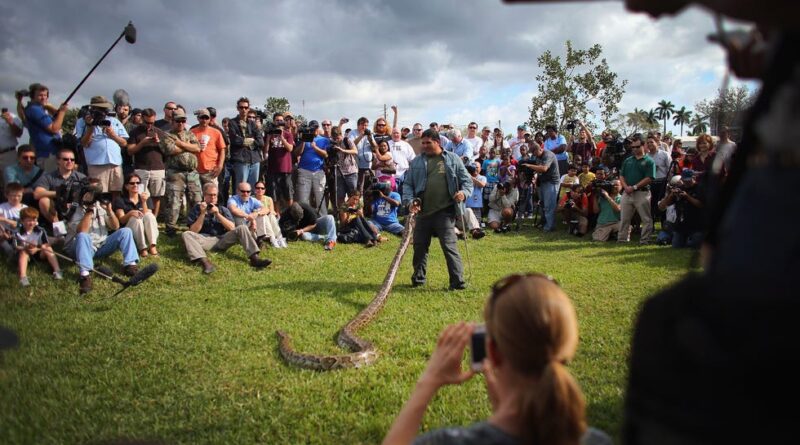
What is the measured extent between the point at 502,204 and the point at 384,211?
374 cm

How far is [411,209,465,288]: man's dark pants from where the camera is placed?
817 cm

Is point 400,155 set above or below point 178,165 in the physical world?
above

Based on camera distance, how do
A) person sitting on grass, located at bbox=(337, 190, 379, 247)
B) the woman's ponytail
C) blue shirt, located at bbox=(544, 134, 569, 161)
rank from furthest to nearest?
1. blue shirt, located at bbox=(544, 134, 569, 161)
2. person sitting on grass, located at bbox=(337, 190, 379, 247)
3. the woman's ponytail

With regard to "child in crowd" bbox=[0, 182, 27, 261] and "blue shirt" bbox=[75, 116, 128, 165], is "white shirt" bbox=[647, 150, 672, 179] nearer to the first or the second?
"blue shirt" bbox=[75, 116, 128, 165]

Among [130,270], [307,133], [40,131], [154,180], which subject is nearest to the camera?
[40,131]

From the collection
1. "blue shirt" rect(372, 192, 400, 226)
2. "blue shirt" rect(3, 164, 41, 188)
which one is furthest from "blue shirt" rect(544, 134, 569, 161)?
"blue shirt" rect(3, 164, 41, 188)

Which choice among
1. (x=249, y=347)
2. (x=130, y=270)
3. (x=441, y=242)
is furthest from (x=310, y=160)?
(x=249, y=347)

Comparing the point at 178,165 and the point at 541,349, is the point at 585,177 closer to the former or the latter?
the point at 178,165

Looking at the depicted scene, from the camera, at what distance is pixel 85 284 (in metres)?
8.06

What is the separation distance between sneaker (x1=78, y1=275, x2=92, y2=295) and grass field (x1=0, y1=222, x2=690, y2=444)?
0.10 meters

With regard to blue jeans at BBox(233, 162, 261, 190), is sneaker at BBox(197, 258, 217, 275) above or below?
below

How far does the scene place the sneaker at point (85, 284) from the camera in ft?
26.3

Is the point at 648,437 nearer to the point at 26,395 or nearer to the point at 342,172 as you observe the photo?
the point at 26,395

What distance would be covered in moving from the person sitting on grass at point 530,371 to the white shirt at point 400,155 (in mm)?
13222
